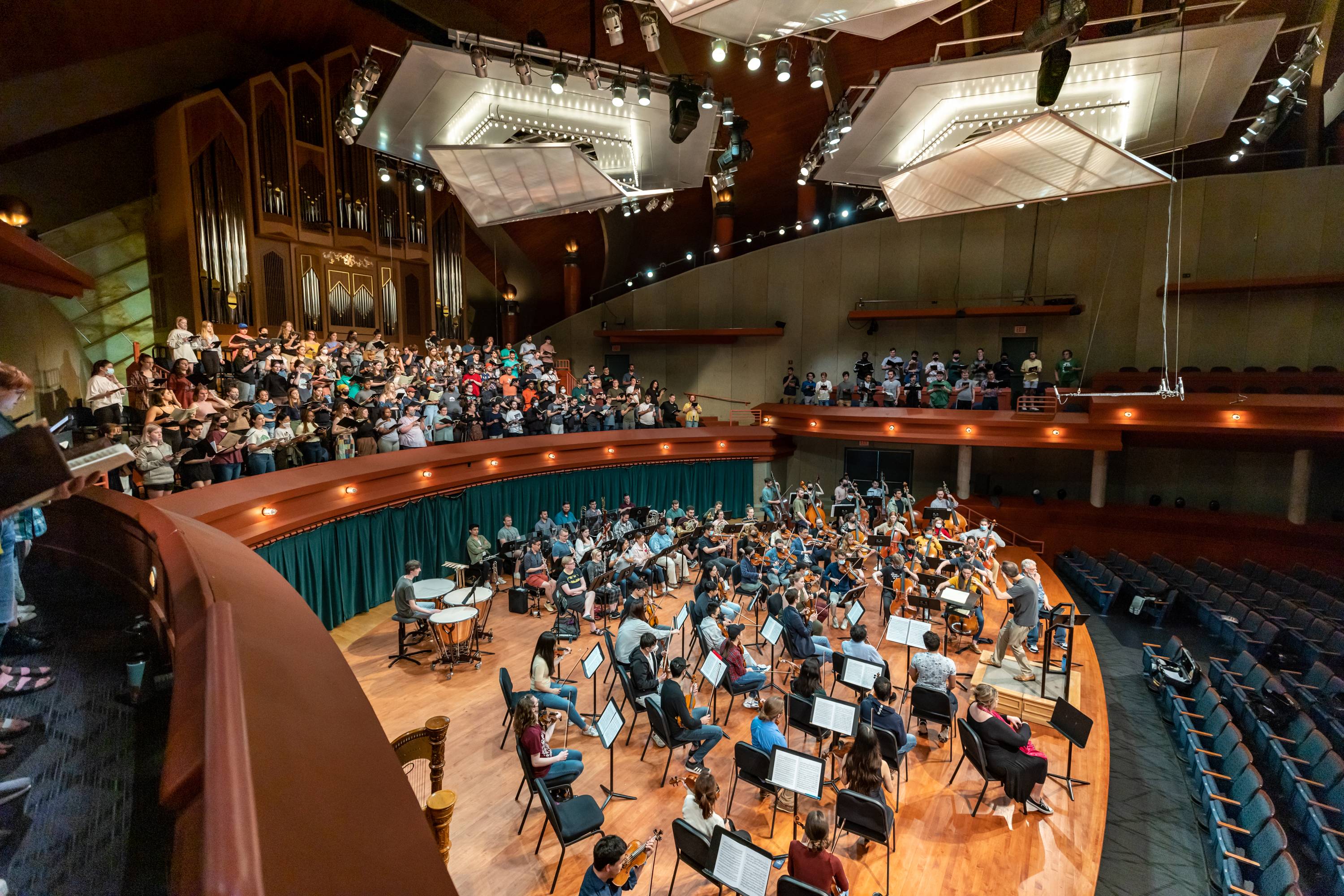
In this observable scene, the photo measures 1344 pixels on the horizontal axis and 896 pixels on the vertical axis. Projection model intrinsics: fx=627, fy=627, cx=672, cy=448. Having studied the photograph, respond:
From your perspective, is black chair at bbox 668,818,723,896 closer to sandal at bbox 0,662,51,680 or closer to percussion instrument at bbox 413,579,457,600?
sandal at bbox 0,662,51,680

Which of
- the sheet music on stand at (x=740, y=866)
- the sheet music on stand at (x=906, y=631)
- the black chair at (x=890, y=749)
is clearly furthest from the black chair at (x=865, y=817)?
the sheet music on stand at (x=906, y=631)

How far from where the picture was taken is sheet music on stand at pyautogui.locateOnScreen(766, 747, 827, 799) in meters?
4.75

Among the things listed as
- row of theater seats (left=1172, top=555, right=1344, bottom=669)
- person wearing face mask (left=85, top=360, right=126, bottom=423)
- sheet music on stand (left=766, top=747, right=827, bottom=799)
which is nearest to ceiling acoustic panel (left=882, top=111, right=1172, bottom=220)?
row of theater seats (left=1172, top=555, right=1344, bottom=669)

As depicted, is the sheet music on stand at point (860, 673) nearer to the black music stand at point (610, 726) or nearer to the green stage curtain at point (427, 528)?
the black music stand at point (610, 726)

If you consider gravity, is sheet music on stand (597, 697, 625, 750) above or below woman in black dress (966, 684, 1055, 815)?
above

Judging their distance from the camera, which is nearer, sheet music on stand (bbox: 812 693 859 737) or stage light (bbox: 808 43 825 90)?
sheet music on stand (bbox: 812 693 859 737)

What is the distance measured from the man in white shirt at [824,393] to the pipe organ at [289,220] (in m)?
11.5

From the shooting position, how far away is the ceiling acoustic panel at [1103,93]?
870 cm

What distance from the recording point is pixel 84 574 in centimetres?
388

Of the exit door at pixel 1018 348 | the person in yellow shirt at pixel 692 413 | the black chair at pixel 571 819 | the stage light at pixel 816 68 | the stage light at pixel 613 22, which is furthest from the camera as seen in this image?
the person in yellow shirt at pixel 692 413

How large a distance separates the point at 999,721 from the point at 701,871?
333 cm

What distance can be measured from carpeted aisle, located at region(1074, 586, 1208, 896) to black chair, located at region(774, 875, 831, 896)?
140 inches

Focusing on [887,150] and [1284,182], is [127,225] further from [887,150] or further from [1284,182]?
[1284,182]

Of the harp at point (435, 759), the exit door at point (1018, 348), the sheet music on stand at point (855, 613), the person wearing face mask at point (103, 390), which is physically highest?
the exit door at point (1018, 348)
